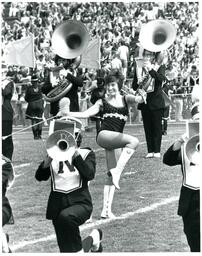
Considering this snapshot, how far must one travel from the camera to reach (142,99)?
9891 mm

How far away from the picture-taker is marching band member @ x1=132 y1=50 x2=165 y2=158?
1290cm

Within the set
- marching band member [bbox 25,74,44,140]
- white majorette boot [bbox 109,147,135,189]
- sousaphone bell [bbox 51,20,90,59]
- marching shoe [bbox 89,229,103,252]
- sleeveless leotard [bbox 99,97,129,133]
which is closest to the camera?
marching shoe [bbox 89,229,103,252]

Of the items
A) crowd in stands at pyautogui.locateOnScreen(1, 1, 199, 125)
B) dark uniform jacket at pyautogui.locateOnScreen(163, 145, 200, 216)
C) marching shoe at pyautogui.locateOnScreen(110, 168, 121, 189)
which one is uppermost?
dark uniform jacket at pyautogui.locateOnScreen(163, 145, 200, 216)

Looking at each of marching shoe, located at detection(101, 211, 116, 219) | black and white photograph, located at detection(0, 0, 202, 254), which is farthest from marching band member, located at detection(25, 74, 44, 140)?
marching shoe, located at detection(101, 211, 116, 219)

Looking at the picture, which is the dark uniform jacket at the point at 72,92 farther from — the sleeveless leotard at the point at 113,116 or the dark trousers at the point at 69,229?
the dark trousers at the point at 69,229

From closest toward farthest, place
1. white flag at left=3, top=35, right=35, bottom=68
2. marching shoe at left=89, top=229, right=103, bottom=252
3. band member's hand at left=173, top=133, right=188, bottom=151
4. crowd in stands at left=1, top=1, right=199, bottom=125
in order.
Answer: band member's hand at left=173, top=133, right=188, bottom=151 → marching shoe at left=89, top=229, right=103, bottom=252 → white flag at left=3, top=35, right=35, bottom=68 → crowd in stands at left=1, top=1, right=199, bottom=125

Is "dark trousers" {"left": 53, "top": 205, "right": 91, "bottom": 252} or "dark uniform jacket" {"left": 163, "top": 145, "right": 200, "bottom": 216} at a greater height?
"dark uniform jacket" {"left": 163, "top": 145, "right": 200, "bottom": 216}

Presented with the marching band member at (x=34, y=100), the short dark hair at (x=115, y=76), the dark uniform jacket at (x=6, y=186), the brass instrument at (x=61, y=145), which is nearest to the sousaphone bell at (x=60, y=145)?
the brass instrument at (x=61, y=145)

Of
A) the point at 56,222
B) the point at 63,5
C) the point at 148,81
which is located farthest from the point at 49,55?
the point at 56,222

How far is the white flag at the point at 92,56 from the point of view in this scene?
1305cm

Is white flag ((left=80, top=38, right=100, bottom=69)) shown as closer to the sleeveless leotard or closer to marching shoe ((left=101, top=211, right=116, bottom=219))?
the sleeveless leotard

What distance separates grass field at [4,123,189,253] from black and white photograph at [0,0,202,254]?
0.04ft

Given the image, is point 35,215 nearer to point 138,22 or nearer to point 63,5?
point 138,22

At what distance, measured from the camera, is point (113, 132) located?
10.2 meters
